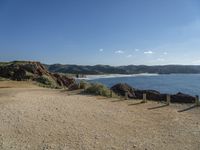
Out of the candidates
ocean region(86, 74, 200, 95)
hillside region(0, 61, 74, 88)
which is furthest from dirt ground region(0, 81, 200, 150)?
ocean region(86, 74, 200, 95)

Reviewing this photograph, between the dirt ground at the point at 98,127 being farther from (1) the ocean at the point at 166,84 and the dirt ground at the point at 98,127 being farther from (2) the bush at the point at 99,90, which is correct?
(1) the ocean at the point at 166,84

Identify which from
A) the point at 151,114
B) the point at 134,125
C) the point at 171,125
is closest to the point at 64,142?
the point at 134,125

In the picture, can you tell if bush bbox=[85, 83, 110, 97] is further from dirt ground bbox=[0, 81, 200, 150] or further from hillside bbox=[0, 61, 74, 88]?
hillside bbox=[0, 61, 74, 88]

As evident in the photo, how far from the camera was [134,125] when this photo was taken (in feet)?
34.6

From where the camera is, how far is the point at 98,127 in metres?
10.2

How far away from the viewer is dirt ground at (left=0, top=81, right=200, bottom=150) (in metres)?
8.10

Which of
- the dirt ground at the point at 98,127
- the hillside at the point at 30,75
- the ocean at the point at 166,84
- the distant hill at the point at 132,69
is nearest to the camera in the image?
the dirt ground at the point at 98,127

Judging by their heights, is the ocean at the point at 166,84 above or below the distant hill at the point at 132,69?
below

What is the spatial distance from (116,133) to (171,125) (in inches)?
101

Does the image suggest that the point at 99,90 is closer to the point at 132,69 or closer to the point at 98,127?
the point at 98,127

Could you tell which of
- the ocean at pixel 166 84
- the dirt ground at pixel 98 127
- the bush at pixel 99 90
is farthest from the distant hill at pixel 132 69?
the dirt ground at pixel 98 127

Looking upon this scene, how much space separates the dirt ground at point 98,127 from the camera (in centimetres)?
810

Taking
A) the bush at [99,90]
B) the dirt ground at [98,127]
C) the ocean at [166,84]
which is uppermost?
the bush at [99,90]

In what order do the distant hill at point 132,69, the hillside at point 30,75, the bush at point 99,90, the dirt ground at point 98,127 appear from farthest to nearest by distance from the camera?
the distant hill at point 132,69
the hillside at point 30,75
the bush at point 99,90
the dirt ground at point 98,127
